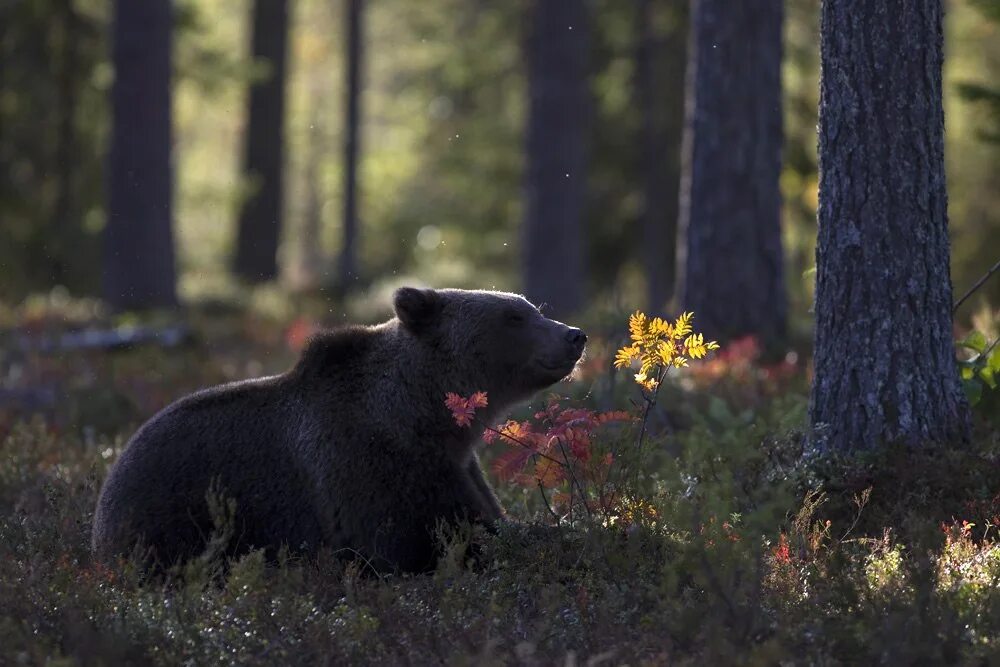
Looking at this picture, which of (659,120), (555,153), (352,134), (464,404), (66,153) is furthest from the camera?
(352,134)

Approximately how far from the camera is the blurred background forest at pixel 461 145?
2052cm

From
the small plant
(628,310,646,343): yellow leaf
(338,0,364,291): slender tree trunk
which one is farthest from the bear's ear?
(338,0,364,291): slender tree trunk

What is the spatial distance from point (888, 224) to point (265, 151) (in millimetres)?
21708

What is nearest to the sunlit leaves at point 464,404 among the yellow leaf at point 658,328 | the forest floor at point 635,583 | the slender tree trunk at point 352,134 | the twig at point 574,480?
the twig at point 574,480

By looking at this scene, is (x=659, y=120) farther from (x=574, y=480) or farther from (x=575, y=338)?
(x=574, y=480)

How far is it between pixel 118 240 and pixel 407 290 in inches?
464

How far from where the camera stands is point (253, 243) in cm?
2780

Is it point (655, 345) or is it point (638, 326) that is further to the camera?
point (655, 345)

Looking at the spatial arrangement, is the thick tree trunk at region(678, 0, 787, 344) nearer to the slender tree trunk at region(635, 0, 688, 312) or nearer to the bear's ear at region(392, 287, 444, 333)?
the bear's ear at region(392, 287, 444, 333)

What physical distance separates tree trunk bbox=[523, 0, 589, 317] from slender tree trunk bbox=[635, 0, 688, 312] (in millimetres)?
2989

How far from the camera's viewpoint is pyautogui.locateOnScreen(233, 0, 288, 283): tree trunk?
2711 centimetres

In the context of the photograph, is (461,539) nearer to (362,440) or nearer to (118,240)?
(362,440)

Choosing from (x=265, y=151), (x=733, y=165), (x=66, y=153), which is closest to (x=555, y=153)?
(x=733, y=165)

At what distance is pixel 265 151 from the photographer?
90.1 feet
